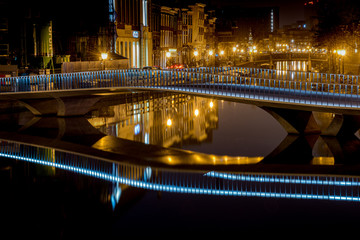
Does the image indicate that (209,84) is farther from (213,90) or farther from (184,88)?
(184,88)

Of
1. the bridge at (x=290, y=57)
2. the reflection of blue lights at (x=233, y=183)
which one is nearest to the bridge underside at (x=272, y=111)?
the reflection of blue lights at (x=233, y=183)

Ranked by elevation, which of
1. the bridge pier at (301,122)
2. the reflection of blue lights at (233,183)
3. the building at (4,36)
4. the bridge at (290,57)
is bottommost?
the reflection of blue lights at (233,183)

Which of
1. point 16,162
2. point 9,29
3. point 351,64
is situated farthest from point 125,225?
point 351,64

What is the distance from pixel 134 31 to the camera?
7219 centimetres

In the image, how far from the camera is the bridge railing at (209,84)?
28.9 meters

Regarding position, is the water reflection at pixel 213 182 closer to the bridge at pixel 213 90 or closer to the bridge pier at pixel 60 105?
the bridge at pixel 213 90

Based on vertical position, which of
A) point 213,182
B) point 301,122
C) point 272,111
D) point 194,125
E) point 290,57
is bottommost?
point 213,182

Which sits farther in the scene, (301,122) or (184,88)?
(184,88)

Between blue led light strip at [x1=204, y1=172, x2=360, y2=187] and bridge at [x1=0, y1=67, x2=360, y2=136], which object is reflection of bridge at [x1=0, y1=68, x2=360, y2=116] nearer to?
bridge at [x1=0, y1=67, x2=360, y2=136]

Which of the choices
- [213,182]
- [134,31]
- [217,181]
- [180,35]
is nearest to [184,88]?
[217,181]

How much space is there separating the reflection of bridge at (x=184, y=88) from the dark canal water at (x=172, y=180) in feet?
6.41

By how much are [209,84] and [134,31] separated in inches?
1633

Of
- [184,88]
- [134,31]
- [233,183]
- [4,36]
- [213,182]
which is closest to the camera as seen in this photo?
[233,183]

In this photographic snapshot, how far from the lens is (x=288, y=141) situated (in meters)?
30.8
